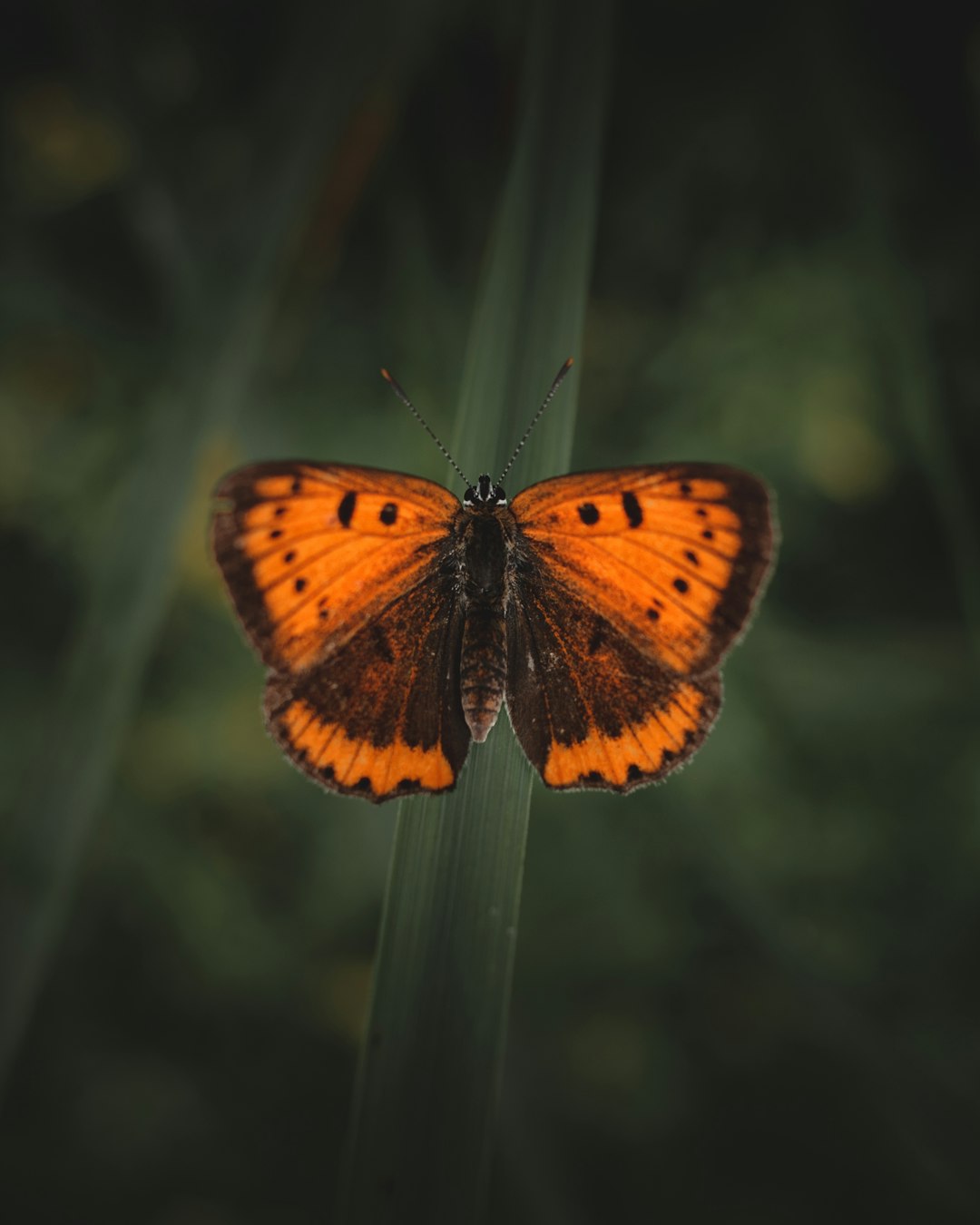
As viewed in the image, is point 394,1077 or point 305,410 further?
point 305,410

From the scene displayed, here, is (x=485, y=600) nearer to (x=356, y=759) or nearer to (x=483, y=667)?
(x=483, y=667)

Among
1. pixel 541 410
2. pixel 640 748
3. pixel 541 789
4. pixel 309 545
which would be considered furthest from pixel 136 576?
pixel 541 789

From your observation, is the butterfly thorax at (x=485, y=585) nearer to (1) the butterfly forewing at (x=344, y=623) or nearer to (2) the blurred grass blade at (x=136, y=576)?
(1) the butterfly forewing at (x=344, y=623)

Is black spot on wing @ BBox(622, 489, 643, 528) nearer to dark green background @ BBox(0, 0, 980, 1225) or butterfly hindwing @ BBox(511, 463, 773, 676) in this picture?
butterfly hindwing @ BBox(511, 463, 773, 676)

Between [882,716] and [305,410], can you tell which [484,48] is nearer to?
[305,410]

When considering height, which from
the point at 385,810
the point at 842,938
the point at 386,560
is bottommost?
the point at 842,938

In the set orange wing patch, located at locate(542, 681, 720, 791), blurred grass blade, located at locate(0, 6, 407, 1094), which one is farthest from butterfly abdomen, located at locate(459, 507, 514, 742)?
blurred grass blade, located at locate(0, 6, 407, 1094)

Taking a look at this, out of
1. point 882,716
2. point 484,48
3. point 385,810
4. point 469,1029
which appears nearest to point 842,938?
point 882,716
